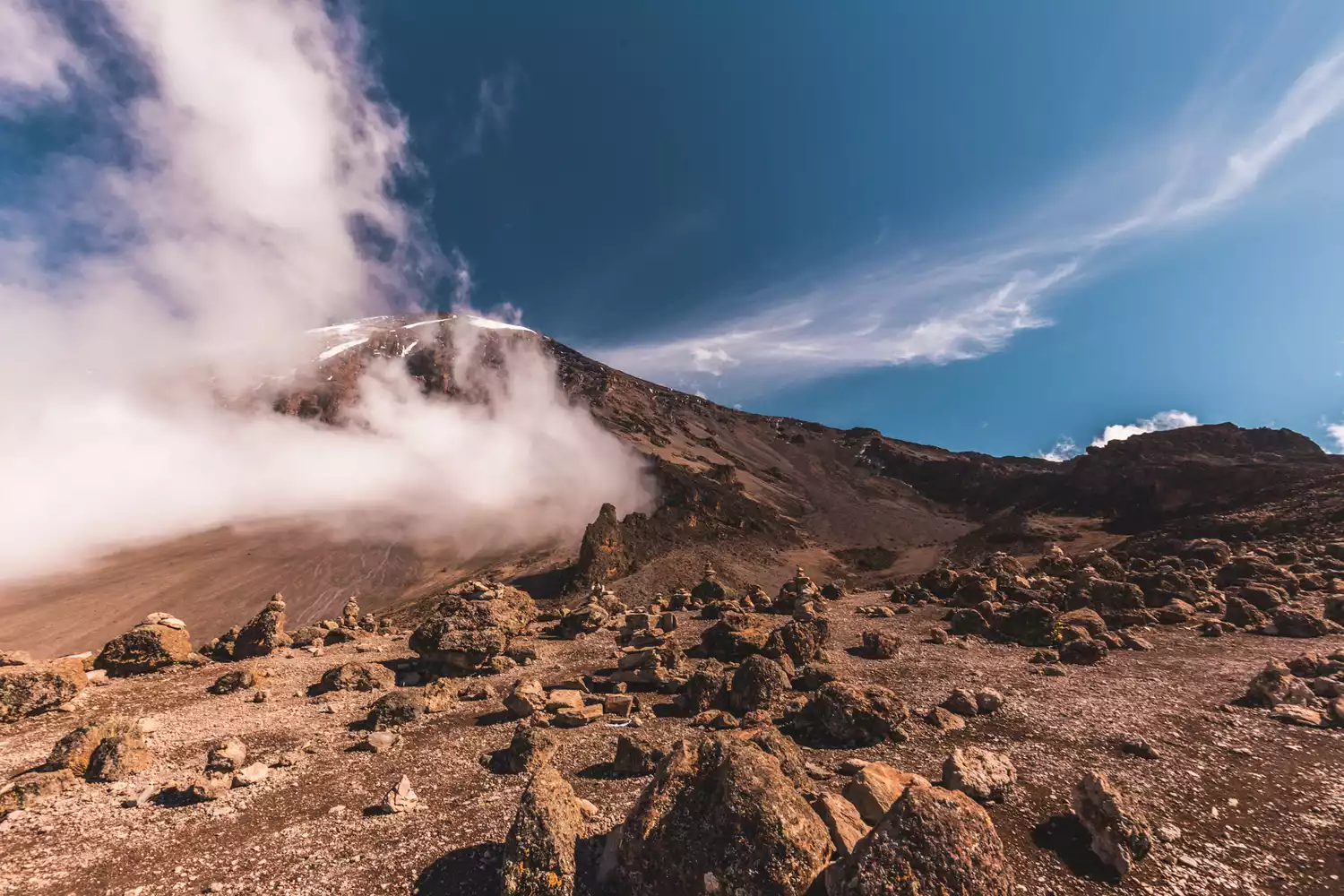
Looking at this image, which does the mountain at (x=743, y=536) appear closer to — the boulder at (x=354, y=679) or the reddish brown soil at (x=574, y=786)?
the boulder at (x=354, y=679)

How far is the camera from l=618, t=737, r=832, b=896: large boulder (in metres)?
7.59

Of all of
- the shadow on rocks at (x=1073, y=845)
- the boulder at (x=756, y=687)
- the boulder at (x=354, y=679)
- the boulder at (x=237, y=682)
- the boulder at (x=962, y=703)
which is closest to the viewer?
the shadow on rocks at (x=1073, y=845)

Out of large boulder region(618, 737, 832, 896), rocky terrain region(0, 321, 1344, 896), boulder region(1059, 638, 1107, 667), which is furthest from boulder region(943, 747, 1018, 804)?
boulder region(1059, 638, 1107, 667)

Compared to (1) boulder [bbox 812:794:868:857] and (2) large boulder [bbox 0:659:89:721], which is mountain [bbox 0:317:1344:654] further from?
(1) boulder [bbox 812:794:868:857]

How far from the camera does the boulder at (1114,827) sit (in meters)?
9.88

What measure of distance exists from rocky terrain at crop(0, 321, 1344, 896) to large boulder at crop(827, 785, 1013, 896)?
0.12 feet

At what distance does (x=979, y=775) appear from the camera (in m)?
12.4

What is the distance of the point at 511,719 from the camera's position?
62.2 feet

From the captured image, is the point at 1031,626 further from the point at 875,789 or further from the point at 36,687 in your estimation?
the point at 36,687

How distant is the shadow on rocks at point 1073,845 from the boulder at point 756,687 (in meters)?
8.75

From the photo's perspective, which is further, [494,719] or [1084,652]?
[1084,652]

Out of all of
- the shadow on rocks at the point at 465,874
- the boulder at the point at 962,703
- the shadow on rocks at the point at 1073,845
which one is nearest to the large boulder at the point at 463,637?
the shadow on rocks at the point at 465,874

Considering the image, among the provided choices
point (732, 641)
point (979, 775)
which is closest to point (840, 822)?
point (979, 775)

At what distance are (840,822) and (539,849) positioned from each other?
5.53 meters
